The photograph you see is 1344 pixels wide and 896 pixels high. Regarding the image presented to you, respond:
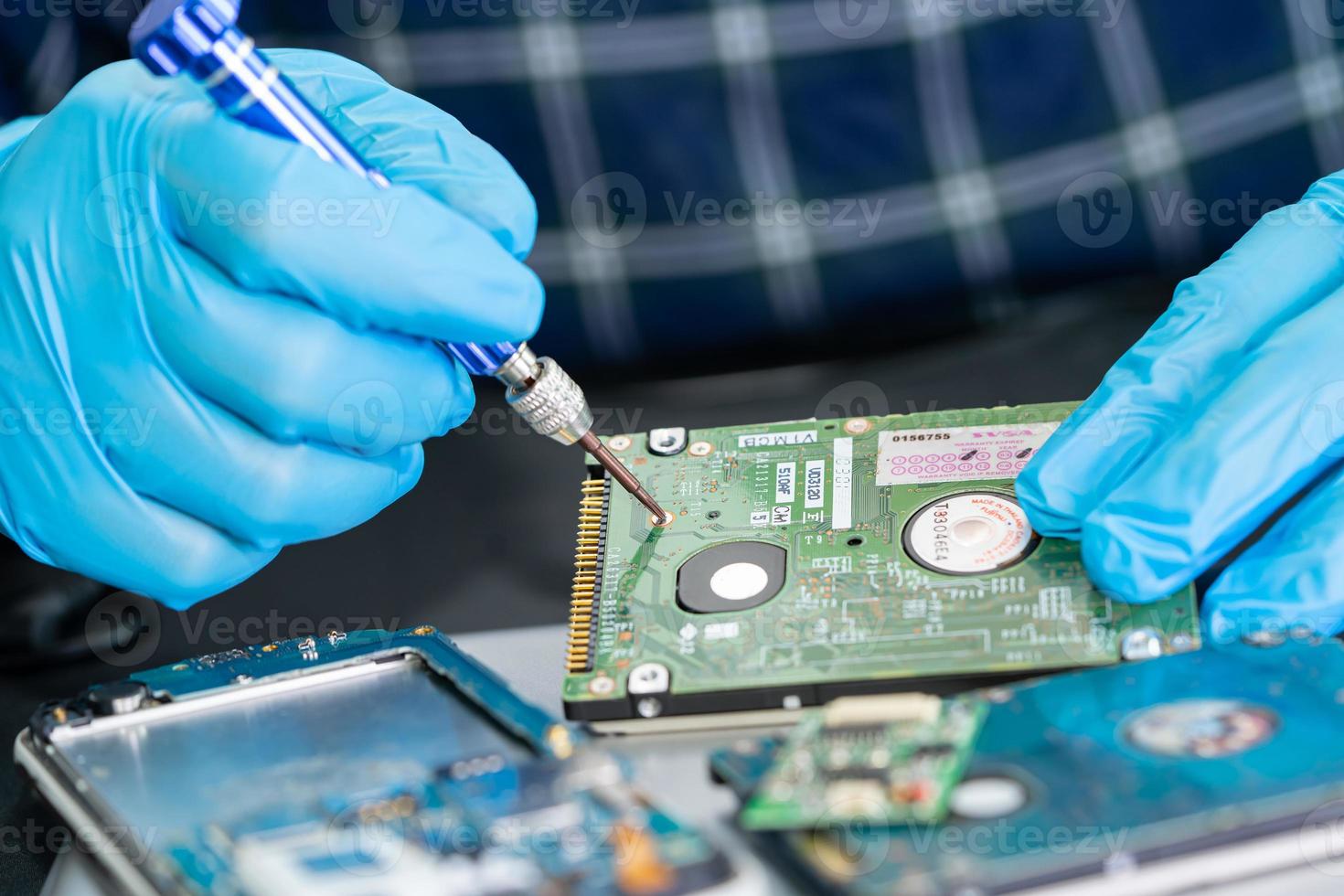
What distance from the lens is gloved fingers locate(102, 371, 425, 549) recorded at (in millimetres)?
1465

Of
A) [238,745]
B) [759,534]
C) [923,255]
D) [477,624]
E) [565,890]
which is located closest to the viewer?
[565,890]

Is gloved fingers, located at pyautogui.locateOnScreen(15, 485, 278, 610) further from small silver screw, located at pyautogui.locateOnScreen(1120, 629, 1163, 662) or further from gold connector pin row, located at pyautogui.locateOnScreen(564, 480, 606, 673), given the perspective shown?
small silver screw, located at pyautogui.locateOnScreen(1120, 629, 1163, 662)

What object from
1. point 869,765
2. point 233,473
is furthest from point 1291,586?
point 233,473

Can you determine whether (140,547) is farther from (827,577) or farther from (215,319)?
(827,577)

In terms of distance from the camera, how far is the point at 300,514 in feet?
5.02

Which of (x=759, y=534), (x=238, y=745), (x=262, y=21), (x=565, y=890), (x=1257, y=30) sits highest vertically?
(x=1257, y=30)

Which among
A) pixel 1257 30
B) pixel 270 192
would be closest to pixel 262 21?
pixel 270 192

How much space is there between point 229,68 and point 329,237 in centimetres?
19

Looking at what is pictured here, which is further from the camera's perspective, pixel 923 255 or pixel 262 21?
pixel 923 255

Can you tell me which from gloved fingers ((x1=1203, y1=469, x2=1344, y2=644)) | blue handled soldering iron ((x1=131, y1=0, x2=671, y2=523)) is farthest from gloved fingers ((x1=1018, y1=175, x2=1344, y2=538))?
blue handled soldering iron ((x1=131, y1=0, x2=671, y2=523))

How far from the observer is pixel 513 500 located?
6.42 ft

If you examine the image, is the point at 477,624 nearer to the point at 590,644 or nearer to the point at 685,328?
the point at 590,644

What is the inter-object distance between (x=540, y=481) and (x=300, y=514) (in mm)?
511

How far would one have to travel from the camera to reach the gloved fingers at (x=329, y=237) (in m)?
1.32
